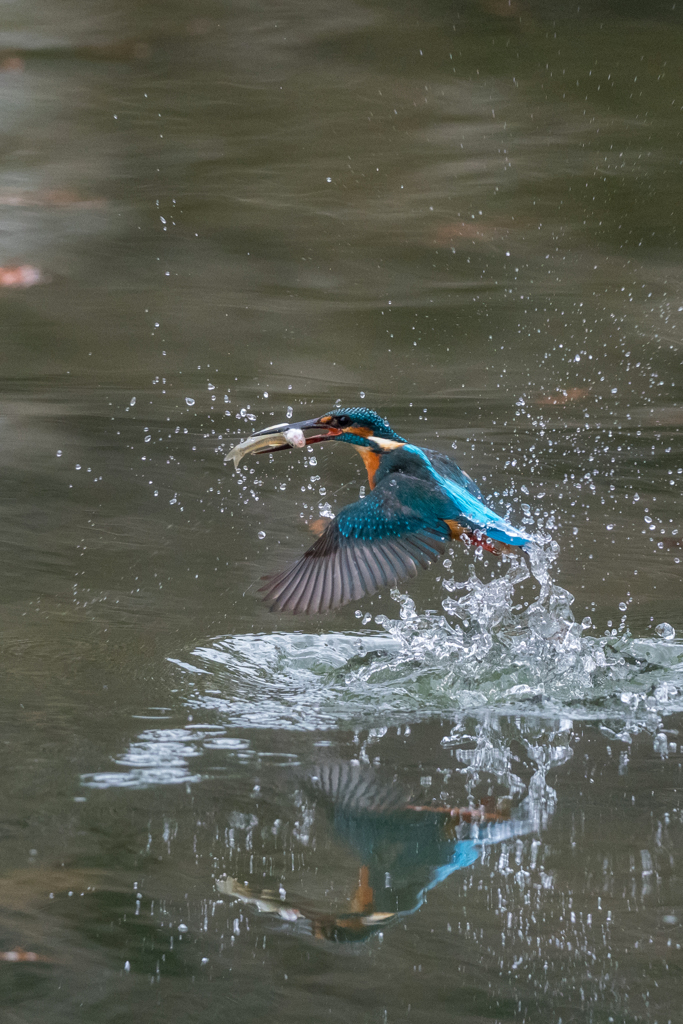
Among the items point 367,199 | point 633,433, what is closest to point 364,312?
point 367,199

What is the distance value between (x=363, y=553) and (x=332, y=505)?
159 centimetres

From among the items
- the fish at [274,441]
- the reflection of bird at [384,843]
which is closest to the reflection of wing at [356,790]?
the reflection of bird at [384,843]

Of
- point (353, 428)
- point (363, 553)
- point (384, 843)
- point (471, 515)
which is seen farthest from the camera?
point (353, 428)

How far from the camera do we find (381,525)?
3.01 metres

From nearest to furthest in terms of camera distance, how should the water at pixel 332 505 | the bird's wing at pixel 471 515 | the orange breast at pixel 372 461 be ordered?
the water at pixel 332 505, the bird's wing at pixel 471 515, the orange breast at pixel 372 461

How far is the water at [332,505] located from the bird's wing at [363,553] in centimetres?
29

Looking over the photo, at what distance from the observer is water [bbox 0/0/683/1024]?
1978mm

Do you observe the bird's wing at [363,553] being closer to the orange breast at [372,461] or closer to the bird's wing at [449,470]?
the bird's wing at [449,470]

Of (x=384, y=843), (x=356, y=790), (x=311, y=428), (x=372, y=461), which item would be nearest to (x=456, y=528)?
(x=372, y=461)

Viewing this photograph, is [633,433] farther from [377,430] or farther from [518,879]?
[518,879]

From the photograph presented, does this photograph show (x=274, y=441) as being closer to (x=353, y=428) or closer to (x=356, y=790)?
(x=353, y=428)

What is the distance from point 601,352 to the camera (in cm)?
625

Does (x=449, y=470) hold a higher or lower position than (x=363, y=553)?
higher

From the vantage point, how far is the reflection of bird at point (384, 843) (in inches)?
79.4
